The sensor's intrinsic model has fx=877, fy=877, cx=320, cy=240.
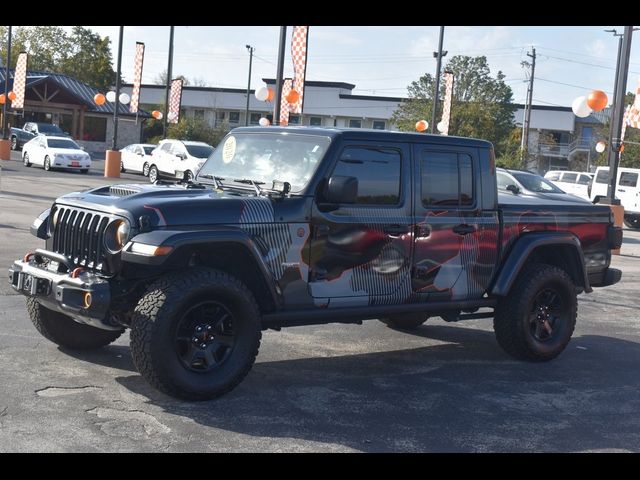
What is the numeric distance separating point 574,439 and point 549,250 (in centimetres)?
286

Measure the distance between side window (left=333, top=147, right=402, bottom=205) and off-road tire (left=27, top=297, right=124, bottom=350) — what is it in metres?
2.22

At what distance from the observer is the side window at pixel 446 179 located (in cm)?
733

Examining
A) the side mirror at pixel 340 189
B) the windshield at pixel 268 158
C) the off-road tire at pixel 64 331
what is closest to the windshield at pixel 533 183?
the windshield at pixel 268 158

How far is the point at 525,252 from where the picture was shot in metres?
7.82

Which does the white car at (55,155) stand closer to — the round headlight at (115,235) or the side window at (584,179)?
the side window at (584,179)

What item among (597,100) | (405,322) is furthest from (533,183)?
(405,322)

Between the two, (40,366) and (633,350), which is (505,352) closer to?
(633,350)

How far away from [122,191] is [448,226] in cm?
270

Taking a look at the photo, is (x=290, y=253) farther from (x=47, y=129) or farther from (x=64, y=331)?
(x=47, y=129)

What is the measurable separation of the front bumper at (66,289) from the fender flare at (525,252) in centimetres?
341

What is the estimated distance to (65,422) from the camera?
5480 mm

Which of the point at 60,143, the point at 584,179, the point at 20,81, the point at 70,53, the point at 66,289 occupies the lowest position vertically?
the point at 66,289

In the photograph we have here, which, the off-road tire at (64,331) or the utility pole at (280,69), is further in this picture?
the utility pole at (280,69)
